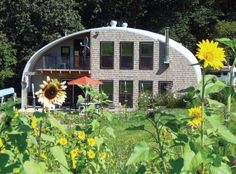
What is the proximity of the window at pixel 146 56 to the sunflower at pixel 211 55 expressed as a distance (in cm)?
2716

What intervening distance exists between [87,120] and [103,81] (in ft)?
83.3

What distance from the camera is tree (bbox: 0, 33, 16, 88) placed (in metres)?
35.6

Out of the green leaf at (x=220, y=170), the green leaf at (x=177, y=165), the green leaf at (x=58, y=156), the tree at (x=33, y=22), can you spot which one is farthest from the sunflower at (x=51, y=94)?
the tree at (x=33, y=22)

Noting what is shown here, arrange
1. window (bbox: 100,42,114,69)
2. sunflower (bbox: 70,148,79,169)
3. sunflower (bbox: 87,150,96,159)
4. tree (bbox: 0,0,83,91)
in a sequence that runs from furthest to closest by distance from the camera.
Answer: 1. tree (bbox: 0,0,83,91)
2. window (bbox: 100,42,114,69)
3. sunflower (bbox: 87,150,96,159)
4. sunflower (bbox: 70,148,79,169)

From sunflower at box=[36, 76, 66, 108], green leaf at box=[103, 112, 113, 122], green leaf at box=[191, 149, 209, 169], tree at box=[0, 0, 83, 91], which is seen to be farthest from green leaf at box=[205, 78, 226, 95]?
tree at box=[0, 0, 83, 91]

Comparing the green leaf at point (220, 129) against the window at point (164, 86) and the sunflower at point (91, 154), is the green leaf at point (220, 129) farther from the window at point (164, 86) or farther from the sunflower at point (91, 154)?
the window at point (164, 86)

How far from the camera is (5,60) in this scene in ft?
118

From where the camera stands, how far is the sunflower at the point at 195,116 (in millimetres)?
2369

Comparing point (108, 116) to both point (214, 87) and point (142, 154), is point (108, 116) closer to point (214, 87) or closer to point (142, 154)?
point (142, 154)

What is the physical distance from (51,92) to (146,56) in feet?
89.4

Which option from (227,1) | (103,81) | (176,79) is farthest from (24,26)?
(227,1)

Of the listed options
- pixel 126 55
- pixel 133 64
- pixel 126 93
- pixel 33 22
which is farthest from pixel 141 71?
pixel 33 22

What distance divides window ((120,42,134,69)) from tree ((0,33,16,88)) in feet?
29.3

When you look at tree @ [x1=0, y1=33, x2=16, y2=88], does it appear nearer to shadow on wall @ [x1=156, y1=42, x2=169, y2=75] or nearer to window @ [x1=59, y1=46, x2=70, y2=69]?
window @ [x1=59, y1=46, x2=70, y2=69]
